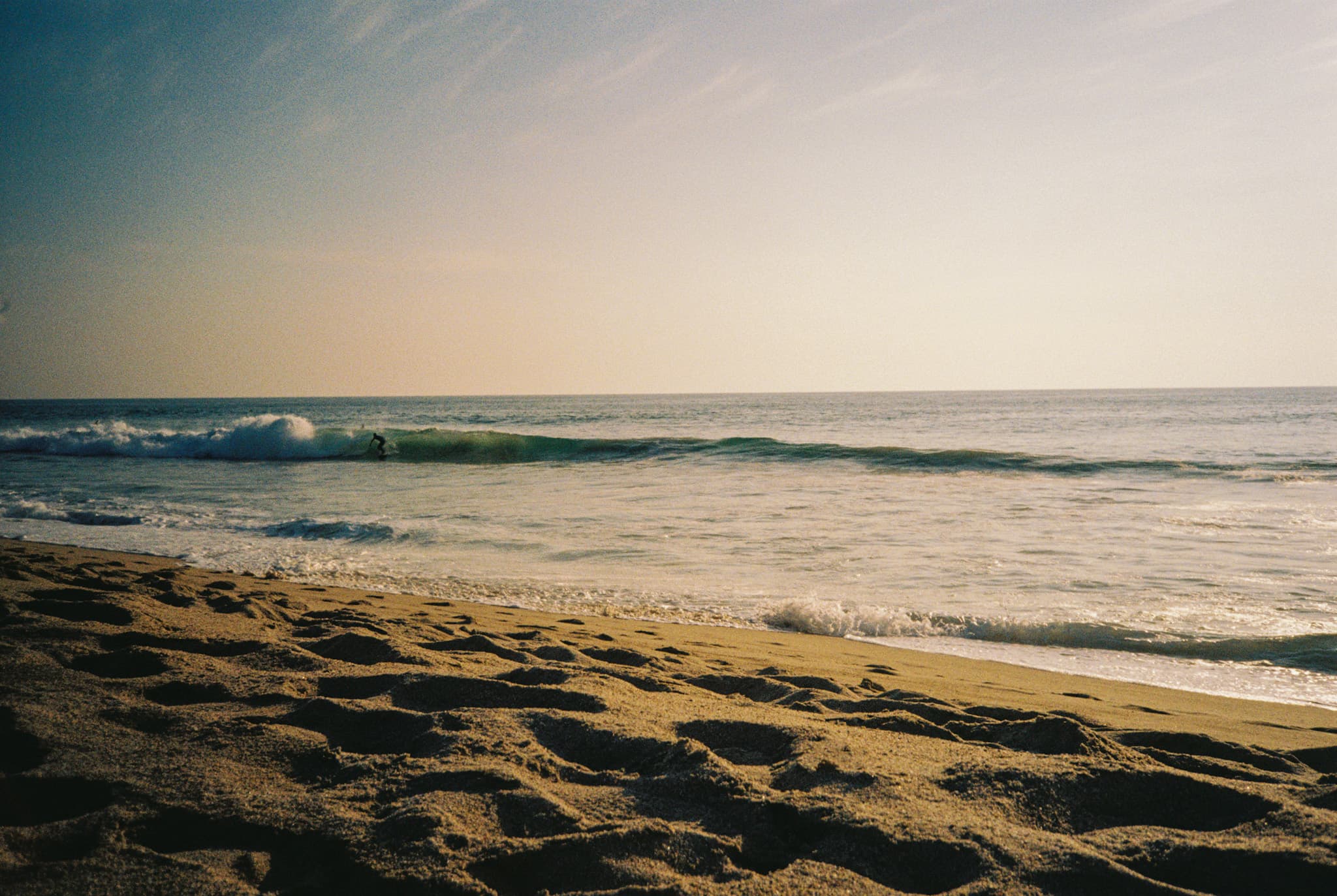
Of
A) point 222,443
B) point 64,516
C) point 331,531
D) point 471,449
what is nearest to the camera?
point 331,531

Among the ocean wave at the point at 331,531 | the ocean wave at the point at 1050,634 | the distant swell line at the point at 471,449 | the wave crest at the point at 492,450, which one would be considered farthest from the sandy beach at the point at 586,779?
the distant swell line at the point at 471,449

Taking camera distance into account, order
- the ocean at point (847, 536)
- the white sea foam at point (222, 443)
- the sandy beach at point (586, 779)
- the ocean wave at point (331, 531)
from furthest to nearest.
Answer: the white sea foam at point (222, 443)
the ocean wave at point (331, 531)
the ocean at point (847, 536)
the sandy beach at point (586, 779)

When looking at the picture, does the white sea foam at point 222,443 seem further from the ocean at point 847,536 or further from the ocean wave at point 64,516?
the ocean wave at point 64,516

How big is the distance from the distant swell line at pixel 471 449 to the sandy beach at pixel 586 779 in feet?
49.1

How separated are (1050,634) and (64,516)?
12.5 meters

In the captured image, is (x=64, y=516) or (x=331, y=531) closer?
(x=331, y=531)

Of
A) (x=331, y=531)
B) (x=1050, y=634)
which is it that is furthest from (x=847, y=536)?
(x=331, y=531)

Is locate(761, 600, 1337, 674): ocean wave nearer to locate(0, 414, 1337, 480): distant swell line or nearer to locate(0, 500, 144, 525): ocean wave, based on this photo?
locate(0, 500, 144, 525): ocean wave

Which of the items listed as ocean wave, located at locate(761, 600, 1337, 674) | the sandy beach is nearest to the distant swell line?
ocean wave, located at locate(761, 600, 1337, 674)

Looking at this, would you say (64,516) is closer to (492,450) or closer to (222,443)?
(492,450)

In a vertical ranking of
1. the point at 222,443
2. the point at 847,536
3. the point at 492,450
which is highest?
the point at 222,443

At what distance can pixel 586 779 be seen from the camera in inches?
83.5

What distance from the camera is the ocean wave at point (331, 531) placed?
8734 mm

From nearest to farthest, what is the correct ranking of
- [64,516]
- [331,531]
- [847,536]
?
1. [847,536]
2. [331,531]
3. [64,516]
